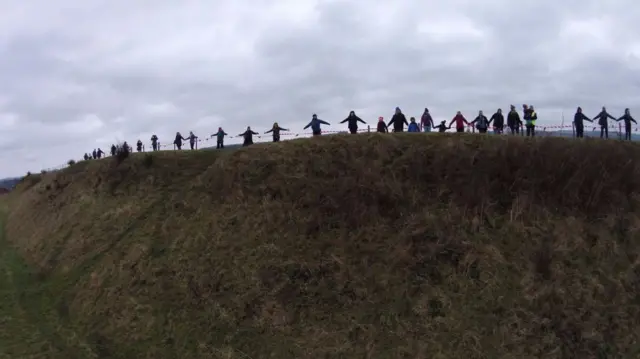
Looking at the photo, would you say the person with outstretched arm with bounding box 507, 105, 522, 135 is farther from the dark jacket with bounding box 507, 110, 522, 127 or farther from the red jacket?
the red jacket

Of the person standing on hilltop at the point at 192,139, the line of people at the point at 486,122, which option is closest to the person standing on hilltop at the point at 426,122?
the line of people at the point at 486,122

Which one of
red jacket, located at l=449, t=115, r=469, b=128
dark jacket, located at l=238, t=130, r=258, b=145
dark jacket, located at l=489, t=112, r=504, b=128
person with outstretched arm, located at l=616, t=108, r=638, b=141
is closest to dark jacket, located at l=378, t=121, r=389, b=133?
red jacket, located at l=449, t=115, r=469, b=128

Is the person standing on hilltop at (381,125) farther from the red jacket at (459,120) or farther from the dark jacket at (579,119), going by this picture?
the dark jacket at (579,119)

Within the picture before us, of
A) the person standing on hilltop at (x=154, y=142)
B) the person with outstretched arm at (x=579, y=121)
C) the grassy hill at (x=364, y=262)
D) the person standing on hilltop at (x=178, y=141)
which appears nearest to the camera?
the grassy hill at (x=364, y=262)

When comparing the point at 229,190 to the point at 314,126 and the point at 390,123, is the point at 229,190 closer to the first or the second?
the point at 314,126

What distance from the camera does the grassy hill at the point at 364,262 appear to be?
42.4 ft

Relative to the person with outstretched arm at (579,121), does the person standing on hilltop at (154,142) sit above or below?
above

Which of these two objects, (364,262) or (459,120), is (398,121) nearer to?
(459,120)

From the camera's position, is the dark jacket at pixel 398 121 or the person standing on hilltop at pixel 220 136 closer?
the dark jacket at pixel 398 121

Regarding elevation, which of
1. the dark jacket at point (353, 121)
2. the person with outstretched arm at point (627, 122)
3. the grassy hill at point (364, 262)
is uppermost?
the dark jacket at point (353, 121)

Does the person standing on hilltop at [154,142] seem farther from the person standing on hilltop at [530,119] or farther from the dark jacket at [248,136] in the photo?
the person standing on hilltop at [530,119]

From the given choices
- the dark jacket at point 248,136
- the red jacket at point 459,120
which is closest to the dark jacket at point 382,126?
the red jacket at point 459,120

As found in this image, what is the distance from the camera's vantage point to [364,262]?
49.4ft

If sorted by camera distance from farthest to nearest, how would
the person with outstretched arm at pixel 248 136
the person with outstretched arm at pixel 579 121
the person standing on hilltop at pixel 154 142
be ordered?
the person standing on hilltop at pixel 154 142, the person with outstretched arm at pixel 248 136, the person with outstretched arm at pixel 579 121
